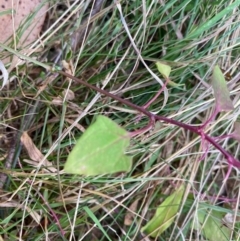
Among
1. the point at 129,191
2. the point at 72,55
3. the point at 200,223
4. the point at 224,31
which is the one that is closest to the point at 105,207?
the point at 129,191

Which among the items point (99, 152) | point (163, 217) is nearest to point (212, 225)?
point (163, 217)

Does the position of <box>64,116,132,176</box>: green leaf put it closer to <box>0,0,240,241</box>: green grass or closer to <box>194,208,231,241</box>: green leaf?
<box>0,0,240,241</box>: green grass

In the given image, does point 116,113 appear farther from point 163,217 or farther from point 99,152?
point 99,152

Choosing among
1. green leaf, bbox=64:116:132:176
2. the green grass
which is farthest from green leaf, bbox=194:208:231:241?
green leaf, bbox=64:116:132:176

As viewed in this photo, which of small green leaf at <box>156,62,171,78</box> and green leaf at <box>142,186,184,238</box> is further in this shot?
green leaf at <box>142,186,184,238</box>

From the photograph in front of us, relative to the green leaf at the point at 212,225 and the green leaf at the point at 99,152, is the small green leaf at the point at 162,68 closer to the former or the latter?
the green leaf at the point at 99,152
